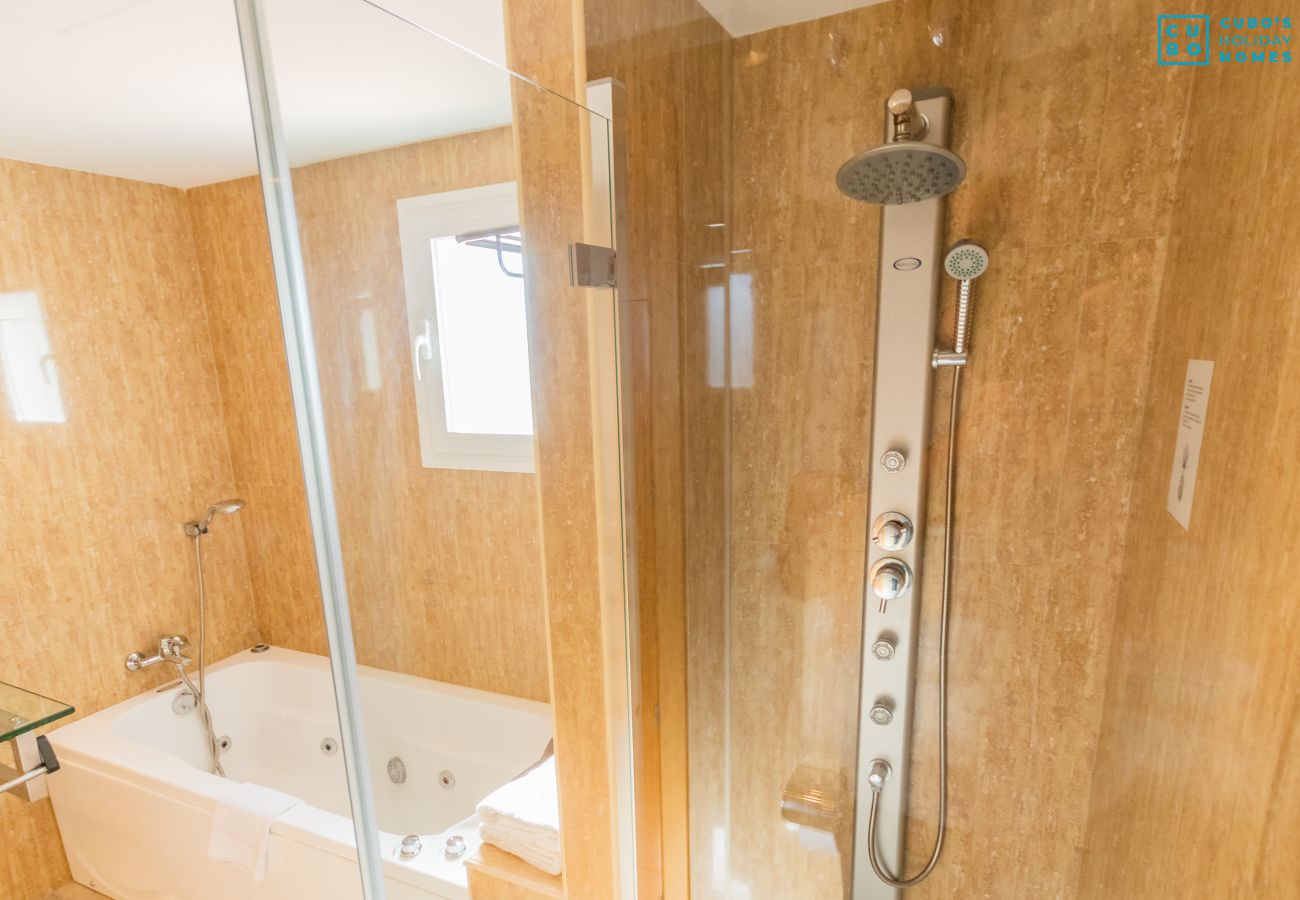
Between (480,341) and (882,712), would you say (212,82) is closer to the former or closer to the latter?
(480,341)

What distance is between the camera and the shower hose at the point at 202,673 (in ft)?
8.46

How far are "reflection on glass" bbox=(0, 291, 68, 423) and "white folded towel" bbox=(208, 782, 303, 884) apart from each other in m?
1.52

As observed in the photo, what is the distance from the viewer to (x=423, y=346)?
75cm

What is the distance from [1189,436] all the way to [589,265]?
88 centimetres

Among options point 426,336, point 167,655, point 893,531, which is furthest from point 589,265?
point 167,655

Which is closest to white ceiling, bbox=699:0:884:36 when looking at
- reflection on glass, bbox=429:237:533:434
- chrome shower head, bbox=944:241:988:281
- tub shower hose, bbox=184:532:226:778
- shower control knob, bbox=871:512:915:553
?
chrome shower head, bbox=944:241:988:281

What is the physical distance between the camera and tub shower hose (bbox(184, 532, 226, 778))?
2.58m

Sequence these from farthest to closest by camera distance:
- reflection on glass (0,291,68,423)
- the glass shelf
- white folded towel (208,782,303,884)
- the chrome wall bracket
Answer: reflection on glass (0,291,68,423), white folded towel (208,782,303,884), the chrome wall bracket, the glass shelf

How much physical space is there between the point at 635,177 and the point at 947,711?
4.08ft

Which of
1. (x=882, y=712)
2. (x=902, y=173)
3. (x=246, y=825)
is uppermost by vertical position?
(x=902, y=173)

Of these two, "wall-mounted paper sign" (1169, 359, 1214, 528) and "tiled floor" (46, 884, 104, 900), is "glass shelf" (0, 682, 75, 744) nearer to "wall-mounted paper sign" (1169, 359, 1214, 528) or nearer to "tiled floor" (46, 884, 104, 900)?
"wall-mounted paper sign" (1169, 359, 1214, 528)

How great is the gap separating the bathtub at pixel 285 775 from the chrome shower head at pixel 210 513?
2.14 ft

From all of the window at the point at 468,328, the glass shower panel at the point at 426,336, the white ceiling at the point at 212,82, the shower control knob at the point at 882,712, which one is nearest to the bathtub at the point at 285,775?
the glass shower panel at the point at 426,336

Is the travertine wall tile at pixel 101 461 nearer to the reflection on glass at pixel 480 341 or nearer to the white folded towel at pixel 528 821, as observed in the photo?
the white folded towel at pixel 528 821
